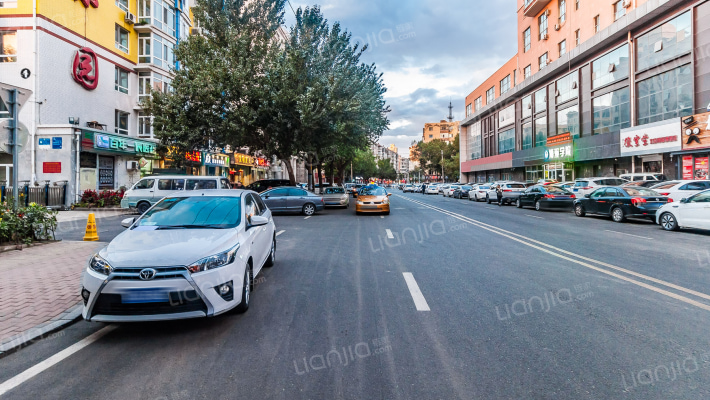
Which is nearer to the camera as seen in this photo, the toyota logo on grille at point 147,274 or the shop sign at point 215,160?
the toyota logo on grille at point 147,274

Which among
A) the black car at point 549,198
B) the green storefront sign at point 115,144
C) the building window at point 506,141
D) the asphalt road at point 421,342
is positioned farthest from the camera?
the building window at point 506,141

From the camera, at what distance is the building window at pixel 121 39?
88.8ft

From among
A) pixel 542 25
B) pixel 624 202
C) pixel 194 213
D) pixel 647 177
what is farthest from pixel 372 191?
pixel 542 25

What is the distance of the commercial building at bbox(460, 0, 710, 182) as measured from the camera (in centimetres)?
2309

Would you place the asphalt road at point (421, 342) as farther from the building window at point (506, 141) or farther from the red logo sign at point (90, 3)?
the building window at point (506, 141)

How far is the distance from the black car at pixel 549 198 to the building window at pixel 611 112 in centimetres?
1111

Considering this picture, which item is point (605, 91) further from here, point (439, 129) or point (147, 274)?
point (439, 129)

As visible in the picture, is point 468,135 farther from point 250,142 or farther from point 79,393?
point 79,393

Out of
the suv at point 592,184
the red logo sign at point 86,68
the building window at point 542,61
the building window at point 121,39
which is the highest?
the building window at point 542,61

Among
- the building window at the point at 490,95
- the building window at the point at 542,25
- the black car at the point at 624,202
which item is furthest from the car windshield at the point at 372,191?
the building window at the point at 490,95

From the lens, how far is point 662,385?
121 inches

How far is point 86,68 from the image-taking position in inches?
934

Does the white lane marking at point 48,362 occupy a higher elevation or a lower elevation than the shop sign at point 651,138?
lower

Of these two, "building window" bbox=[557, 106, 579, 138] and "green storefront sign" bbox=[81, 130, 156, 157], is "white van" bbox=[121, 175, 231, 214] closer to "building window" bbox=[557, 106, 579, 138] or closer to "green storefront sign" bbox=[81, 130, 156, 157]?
"green storefront sign" bbox=[81, 130, 156, 157]
